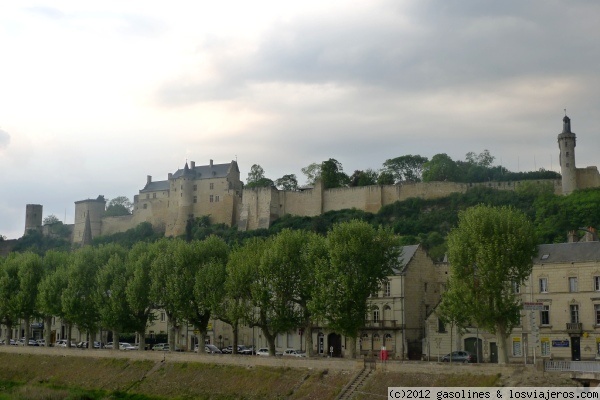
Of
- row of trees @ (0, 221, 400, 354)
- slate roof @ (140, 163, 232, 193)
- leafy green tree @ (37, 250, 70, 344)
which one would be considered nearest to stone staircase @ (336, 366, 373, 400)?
row of trees @ (0, 221, 400, 354)

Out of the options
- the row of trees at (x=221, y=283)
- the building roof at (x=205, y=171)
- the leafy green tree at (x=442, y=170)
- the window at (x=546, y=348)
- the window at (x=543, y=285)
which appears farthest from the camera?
the building roof at (x=205, y=171)

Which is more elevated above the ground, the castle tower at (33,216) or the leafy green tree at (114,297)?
the castle tower at (33,216)

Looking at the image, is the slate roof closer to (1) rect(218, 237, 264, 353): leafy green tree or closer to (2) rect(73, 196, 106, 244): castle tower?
(2) rect(73, 196, 106, 244): castle tower

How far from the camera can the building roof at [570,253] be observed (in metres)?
49.8

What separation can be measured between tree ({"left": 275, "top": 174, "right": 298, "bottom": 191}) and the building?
3740 inches

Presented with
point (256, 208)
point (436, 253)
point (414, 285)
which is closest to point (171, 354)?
point (414, 285)

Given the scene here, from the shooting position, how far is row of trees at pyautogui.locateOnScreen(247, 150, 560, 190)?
5014 inches

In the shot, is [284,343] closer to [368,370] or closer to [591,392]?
[368,370]

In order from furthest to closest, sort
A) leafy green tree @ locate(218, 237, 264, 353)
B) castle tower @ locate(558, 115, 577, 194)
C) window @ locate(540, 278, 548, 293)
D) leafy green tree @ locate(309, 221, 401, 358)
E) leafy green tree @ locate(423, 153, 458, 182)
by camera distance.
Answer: leafy green tree @ locate(423, 153, 458, 182)
castle tower @ locate(558, 115, 577, 194)
leafy green tree @ locate(218, 237, 264, 353)
window @ locate(540, 278, 548, 293)
leafy green tree @ locate(309, 221, 401, 358)

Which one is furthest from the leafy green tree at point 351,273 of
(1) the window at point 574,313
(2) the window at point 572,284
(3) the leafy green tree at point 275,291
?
(1) the window at point 574,313

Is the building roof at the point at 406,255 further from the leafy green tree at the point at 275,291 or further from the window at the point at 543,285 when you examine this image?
the window at the point at 543,285

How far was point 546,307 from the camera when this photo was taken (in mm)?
51125

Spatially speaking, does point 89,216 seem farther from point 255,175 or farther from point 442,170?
point 442,170

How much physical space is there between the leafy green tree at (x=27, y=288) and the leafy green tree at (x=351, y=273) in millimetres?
29880
